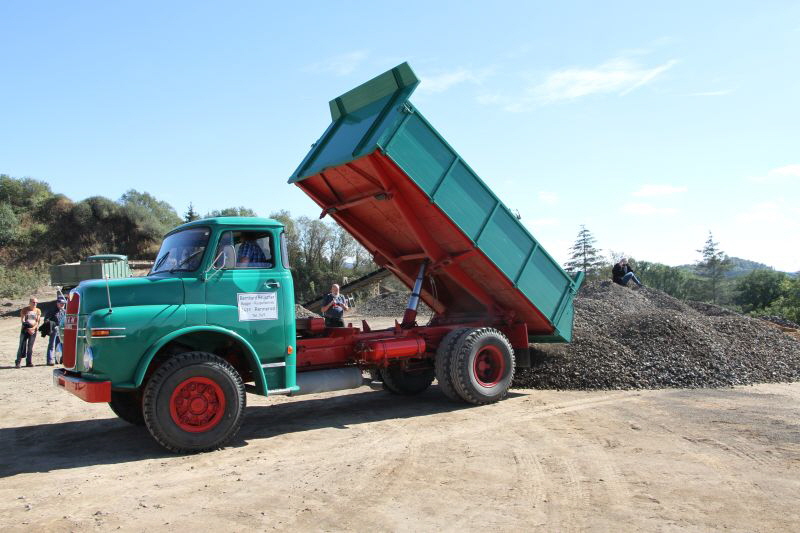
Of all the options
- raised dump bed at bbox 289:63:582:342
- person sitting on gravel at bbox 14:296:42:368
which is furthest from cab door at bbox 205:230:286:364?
person sitting on gravel at bbox 14:296:42:368

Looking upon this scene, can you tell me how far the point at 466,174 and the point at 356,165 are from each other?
1.53 m

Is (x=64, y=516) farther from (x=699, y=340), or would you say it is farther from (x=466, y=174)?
(x=699, y=340)

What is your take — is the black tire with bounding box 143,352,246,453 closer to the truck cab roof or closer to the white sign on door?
the white sign on door

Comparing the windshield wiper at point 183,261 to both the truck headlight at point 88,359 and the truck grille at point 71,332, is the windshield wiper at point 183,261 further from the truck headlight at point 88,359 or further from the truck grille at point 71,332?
the truck headlight at point 88,359

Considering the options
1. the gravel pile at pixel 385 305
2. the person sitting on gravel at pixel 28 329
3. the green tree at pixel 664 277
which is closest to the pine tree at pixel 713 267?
the green tree at pixel 664 277

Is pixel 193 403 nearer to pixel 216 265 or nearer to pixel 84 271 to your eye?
pixel 216 265

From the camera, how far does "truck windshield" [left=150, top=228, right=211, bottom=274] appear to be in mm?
6484

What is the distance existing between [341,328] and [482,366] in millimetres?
2168

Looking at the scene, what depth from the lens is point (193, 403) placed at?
19.7 feet

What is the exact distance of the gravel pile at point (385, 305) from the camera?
95.7 feet

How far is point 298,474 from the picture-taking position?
5.36 meters

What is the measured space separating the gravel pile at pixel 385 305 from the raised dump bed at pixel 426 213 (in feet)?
63.7

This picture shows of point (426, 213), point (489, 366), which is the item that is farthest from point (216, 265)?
point (489, 366)

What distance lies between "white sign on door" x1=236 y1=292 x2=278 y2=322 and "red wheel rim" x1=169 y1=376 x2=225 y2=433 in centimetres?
81
